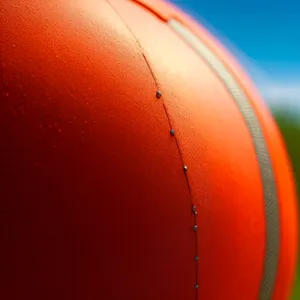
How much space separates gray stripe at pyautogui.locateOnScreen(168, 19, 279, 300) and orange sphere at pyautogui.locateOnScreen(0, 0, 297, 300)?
0.06 metres

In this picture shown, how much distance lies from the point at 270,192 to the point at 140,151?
50cm

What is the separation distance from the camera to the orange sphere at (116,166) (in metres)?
1.27

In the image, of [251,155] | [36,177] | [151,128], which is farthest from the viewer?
[251,155]

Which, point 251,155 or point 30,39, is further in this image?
point 251,155

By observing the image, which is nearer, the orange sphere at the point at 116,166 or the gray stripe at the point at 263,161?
the orange sphere at the point at 116,166

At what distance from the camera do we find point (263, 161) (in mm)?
1674

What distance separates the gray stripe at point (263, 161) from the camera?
1.65 m

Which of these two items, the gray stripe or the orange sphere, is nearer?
the orange sphere

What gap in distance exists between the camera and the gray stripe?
5.42 ft

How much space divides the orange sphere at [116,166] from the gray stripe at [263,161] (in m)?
0.06

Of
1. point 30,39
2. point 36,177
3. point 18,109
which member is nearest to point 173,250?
point 36,177

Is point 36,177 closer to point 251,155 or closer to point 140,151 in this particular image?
point 140,151

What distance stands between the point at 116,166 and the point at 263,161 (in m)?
0.53

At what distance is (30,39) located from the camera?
1.33m
